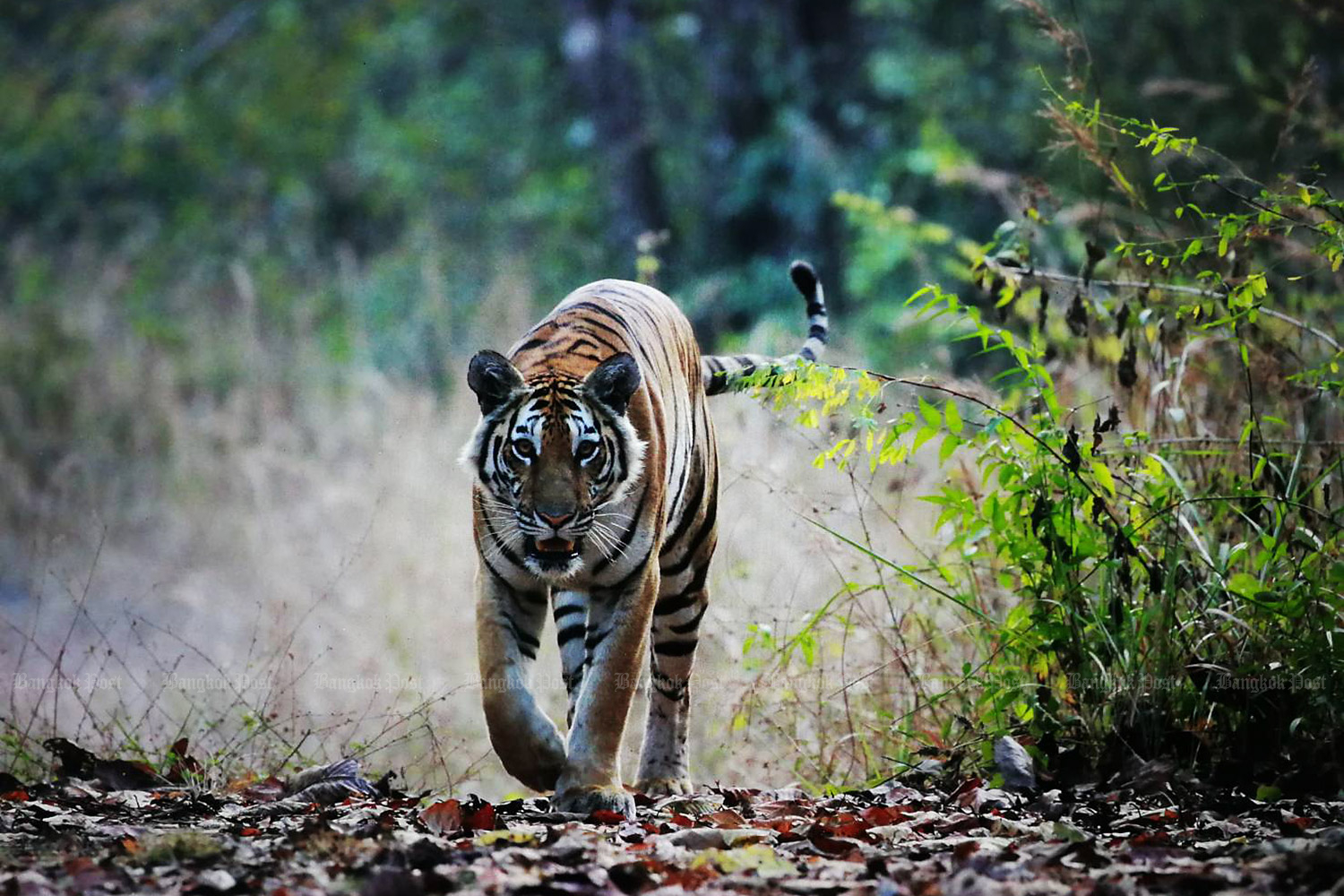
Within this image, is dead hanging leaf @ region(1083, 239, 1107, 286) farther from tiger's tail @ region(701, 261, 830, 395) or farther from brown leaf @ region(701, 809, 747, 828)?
brown leaf @ region(701, 809, 747, 828)

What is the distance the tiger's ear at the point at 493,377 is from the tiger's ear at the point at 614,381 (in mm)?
219

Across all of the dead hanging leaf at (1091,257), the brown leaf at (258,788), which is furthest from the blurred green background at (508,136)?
the brown leaf at (258,788)

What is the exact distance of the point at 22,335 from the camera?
12750 mm

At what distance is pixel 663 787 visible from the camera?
5176 mm

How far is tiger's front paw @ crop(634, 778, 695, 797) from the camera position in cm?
516

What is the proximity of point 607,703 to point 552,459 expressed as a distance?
713 millimetres

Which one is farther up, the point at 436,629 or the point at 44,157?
the point at 44,157

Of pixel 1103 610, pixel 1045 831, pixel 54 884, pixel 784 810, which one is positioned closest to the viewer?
pixel 54 884

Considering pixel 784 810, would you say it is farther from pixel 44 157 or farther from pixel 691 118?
pixel 44 157

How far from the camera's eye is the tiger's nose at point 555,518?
14.4 feet

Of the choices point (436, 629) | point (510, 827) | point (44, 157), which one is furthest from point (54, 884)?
point (44, 157)

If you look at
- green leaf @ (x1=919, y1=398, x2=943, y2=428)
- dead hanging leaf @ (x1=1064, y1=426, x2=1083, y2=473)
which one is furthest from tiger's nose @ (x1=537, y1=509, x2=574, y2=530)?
dead hanging leaf @ (x1=1064, y1=426, x2=1083, y2=473)

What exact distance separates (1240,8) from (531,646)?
10.2 metres

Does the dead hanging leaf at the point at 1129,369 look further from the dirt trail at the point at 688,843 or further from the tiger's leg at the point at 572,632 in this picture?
the tiger's leg at the point at 572,632
